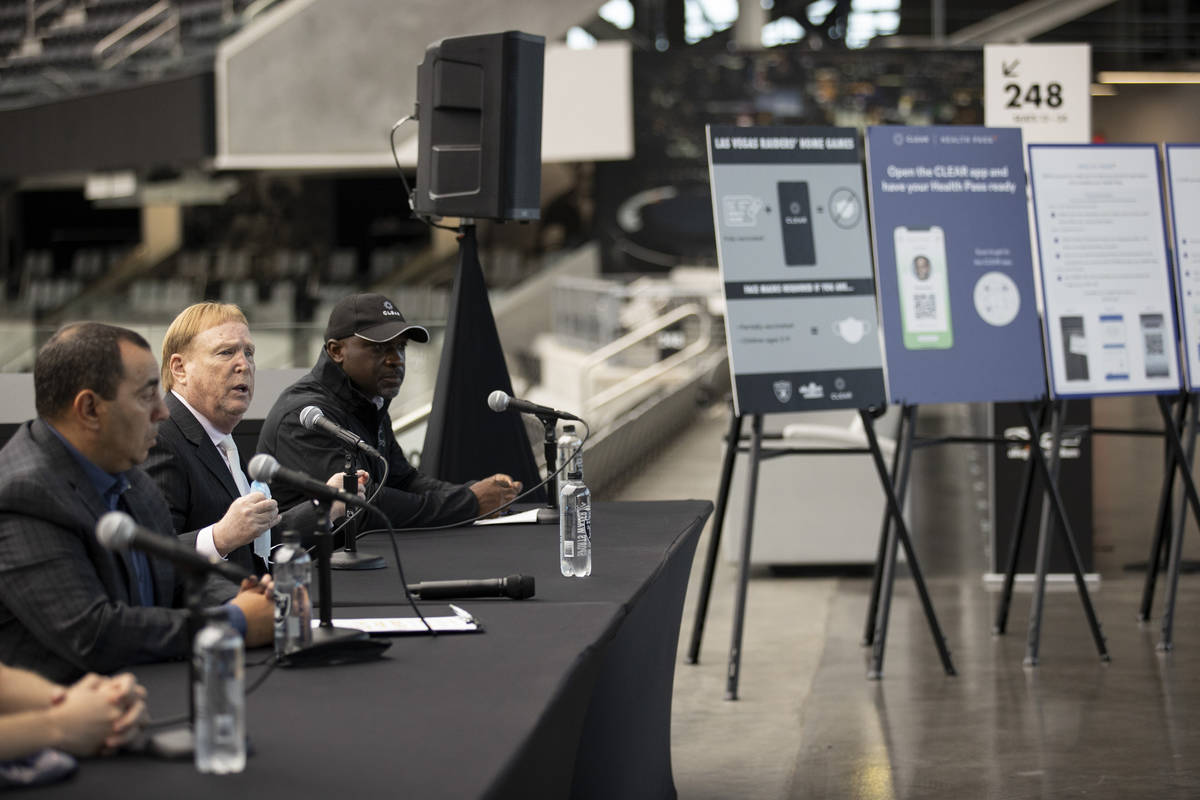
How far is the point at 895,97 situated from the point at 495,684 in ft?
57.4

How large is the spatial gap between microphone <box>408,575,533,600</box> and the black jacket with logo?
81 cm

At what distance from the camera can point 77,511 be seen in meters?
2.10

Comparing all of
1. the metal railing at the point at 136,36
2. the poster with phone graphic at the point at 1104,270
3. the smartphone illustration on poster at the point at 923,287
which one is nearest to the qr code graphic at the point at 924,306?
the smartphone illustration on poster at the point at 923,287

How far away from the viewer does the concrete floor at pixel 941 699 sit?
150 inches

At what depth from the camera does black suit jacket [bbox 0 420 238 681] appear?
2.05 m

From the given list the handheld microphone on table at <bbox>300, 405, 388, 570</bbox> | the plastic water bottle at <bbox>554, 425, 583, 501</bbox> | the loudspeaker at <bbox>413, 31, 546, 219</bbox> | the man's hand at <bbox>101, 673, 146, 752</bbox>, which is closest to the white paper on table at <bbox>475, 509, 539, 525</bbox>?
the plastic water bottle at <bbox>554, 425, 583, 501</bbox>

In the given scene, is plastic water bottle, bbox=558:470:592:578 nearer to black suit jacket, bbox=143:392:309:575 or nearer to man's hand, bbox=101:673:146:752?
black suit jacket, bbox=143:392:309:575

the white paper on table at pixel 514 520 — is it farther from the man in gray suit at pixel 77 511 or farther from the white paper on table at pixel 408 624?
the man in gray suit at pixel 77 511

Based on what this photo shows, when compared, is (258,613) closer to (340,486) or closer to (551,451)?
(340,486)

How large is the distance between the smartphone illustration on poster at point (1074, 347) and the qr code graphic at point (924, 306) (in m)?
0.51

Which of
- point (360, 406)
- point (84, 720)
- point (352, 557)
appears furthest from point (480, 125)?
point (84, 720)

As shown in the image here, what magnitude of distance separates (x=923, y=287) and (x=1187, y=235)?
3.62 feet

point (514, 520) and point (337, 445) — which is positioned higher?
point (337, 445)

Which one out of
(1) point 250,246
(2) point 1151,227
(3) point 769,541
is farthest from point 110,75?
(2) point 1151,227
